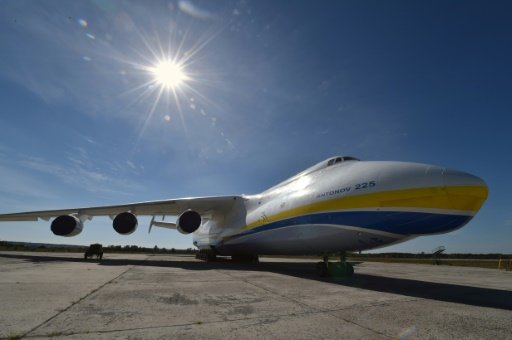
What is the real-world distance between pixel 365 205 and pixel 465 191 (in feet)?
6.14

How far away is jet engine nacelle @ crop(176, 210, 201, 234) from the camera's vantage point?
13289mm

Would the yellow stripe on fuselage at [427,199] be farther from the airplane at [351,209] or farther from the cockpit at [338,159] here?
the cockpit at [338,159]

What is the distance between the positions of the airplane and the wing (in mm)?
1434

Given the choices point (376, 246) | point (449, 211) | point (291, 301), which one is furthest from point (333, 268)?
point (291, 301)

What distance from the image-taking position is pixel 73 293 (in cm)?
475

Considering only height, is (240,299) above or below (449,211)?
below

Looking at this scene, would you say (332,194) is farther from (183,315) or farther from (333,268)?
(183,315)

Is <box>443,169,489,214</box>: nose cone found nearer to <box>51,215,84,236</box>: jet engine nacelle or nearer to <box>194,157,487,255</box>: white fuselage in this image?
<box>194,157,487,255</box>: white fuselage

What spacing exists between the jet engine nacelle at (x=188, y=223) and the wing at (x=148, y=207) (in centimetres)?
162

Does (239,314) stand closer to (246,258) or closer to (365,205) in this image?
(365,205)

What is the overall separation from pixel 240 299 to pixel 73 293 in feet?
8.69

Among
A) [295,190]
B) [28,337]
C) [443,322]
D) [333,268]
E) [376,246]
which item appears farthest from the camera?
[295,190]

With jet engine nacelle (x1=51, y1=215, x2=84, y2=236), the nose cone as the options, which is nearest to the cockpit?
the nose cone

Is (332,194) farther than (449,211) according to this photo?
Yes
